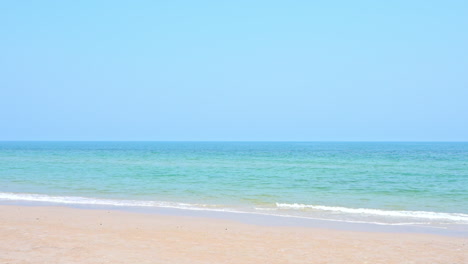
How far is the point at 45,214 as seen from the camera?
587 inches

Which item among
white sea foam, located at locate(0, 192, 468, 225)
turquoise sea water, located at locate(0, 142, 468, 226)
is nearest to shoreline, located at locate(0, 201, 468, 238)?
white sea foam, located at locate(0, 192, 468, 225)

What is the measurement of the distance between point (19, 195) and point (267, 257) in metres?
15.5

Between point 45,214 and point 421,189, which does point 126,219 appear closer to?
point 45,214

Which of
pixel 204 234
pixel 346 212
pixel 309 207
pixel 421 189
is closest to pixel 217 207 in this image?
pixel 309 207

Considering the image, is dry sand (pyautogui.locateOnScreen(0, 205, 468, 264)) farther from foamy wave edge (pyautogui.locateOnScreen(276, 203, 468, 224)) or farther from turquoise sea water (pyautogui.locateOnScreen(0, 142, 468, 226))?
foamy wave edge (pyautogui.locateOnScreen(276, 203, 468, 224))

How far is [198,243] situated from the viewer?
10.6 m

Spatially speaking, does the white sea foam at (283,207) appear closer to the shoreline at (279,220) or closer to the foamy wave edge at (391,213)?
the foamy wave edge at (391,213)

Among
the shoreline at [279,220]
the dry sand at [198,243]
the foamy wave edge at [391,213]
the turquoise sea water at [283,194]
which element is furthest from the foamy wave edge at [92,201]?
the dry sand at [198,243]

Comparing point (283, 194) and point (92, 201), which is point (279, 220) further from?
point (92, 201)

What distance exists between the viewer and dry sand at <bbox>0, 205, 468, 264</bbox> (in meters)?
9.10

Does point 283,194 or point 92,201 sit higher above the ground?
point 283,194

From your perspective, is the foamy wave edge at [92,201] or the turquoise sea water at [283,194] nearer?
the turquoise sea water at [283,194]

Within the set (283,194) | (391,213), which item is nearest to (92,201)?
(283,194)

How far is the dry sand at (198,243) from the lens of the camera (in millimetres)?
9102
